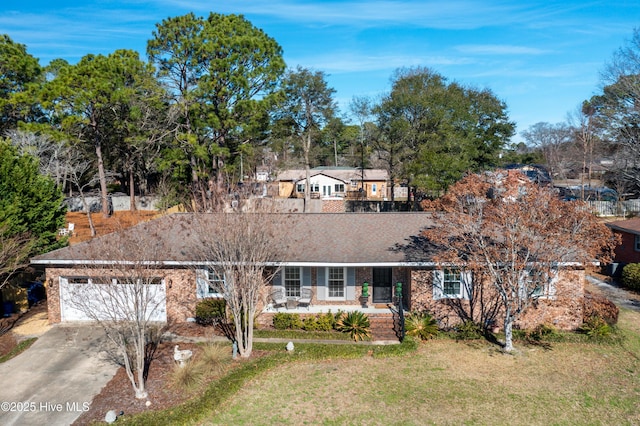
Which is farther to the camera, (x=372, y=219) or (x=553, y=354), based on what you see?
(x=372, y=219)

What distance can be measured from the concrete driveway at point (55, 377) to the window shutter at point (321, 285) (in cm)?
778

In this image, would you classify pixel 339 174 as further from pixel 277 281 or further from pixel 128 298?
pixel 128 298

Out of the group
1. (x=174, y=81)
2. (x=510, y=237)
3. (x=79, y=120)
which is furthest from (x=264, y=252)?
(x=79, y=120)

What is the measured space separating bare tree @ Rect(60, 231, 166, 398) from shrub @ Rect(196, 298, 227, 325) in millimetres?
1564

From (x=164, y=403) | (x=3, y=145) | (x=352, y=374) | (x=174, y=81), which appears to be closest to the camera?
(x=164, y=403)

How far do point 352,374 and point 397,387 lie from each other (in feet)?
Result: 4.83

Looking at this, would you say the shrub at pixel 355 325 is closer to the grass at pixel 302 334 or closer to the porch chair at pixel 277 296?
the grass at pixel 302 334

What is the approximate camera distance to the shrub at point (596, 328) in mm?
15547

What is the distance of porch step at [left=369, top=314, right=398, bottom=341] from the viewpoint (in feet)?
51.8

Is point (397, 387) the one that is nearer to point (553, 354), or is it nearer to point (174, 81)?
point (553, 354)

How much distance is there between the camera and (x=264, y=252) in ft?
48.7

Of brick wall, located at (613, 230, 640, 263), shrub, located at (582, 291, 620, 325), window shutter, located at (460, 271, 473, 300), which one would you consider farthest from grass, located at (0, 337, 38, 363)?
brick wall, located at (613, 230, 640, 263)

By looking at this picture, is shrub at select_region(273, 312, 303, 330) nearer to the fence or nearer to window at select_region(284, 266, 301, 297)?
window at select_region(284, 266, 301, 297)

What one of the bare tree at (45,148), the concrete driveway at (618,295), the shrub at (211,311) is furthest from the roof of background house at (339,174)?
the shrub at (211,311)
